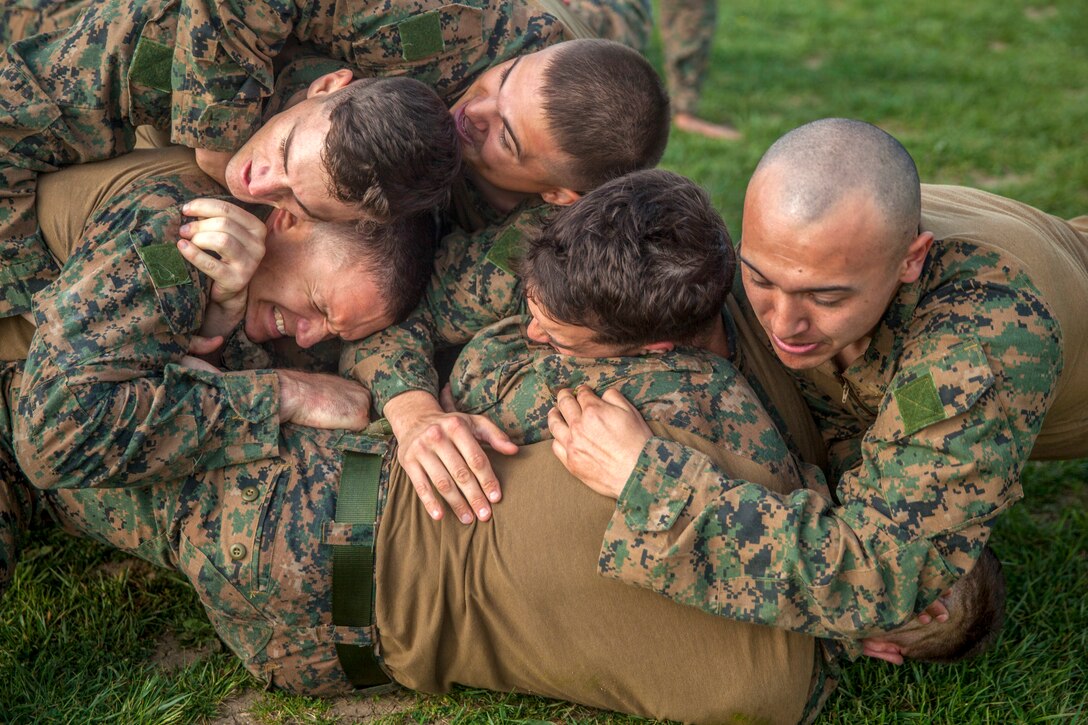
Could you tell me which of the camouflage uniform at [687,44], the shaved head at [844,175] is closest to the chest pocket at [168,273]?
the shaved head at [844,175]

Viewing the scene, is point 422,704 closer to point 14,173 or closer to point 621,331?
point 621,331

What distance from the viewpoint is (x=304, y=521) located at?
10.8 feet

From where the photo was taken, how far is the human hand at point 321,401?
11.6 feet

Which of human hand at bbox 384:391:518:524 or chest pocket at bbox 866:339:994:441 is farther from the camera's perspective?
human hand at bbox 384:391:518:524

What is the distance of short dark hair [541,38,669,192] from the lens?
3.82 m

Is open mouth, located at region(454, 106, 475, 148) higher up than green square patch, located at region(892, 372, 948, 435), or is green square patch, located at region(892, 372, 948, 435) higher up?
open mouth, located at region(454, 106, 475, 148)

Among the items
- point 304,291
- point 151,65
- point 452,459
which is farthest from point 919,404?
point 151,65

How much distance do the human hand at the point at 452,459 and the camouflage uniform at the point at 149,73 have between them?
1.31m

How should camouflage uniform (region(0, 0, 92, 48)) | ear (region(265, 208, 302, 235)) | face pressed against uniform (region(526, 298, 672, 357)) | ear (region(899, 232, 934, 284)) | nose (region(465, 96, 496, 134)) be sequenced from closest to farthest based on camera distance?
1. ear (region(899, 232, 934, 284))
2. face pressed against uniform (region(526, 298, 672, 357))
3. ear (region(265, 208, 302, 235))
4. nose (region(465, 96, 496, 134))
5. camouflage uniform (region(0, 0, 92, 48))

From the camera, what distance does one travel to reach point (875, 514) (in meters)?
3.02

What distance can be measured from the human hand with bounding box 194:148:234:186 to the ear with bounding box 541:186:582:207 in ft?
3.83

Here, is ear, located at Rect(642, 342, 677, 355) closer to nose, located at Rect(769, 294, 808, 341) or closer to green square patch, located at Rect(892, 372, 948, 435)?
nose, located at Rect(769, 294, 808, 341)

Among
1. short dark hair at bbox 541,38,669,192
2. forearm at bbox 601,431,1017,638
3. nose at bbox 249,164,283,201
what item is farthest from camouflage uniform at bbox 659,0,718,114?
forearm at bbox 601,431,1017,638

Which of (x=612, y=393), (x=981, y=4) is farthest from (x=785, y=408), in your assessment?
(x=981, y=4)
